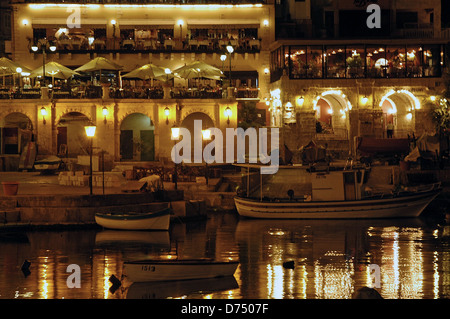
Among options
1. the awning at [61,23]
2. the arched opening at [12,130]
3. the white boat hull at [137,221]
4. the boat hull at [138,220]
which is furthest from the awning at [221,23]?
the white boat hull at [137,221]

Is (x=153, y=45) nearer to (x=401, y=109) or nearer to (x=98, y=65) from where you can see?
(x=98, y=65)

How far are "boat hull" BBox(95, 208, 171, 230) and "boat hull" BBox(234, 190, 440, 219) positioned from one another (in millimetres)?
5543

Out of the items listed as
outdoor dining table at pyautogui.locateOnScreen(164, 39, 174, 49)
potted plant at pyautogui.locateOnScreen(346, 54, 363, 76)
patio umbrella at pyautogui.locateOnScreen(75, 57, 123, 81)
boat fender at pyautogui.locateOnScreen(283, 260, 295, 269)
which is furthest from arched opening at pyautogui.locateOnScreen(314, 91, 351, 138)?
boat fender at pyautogui.locateOnScreen(283, 260, 295, 269)

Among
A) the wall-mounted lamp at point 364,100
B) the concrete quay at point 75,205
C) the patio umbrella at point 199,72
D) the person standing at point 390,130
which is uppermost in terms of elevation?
the patio umbrella at point 199,72

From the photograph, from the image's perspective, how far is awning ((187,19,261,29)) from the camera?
5378 centimetres

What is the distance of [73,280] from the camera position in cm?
2634

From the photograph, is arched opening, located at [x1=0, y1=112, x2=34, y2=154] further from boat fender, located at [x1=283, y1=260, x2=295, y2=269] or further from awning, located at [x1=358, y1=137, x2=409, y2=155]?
boat fender, located at [x1=283, y1=260, x2=295, y2=269]

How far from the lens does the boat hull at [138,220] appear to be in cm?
3506

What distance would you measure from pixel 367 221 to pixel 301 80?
579 inches

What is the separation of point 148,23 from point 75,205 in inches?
797

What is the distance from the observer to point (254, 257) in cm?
3041

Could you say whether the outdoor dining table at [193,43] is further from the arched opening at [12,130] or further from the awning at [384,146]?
the awning at [384,146]

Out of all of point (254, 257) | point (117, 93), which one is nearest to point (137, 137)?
point (117, 93)

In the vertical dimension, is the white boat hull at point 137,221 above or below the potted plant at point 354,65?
below
